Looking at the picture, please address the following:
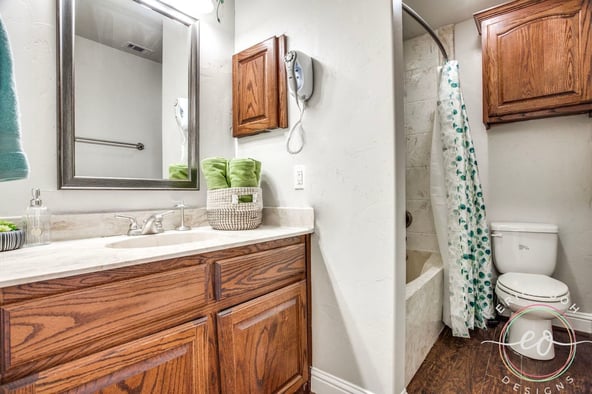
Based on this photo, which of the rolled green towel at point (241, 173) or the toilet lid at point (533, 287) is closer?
the rolled green towel at point (241, 173)

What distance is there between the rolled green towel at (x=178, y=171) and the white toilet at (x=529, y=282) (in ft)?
6.81

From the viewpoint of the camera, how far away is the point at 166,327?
2.77ft

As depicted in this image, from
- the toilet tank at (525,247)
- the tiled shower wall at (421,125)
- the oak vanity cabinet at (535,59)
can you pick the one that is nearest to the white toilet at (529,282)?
the toilet tank at (525,247)

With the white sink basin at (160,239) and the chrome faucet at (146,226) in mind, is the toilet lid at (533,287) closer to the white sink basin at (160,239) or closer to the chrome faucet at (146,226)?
the white sink basin at (160,239)

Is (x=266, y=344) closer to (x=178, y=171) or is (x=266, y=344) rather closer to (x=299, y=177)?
(x=299, y=177)

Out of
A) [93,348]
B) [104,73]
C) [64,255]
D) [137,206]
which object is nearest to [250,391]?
[93,348]

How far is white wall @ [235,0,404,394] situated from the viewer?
1.20 metres

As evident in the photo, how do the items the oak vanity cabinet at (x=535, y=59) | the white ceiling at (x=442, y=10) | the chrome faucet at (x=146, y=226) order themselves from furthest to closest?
the white ceiling at (x=442, y=10) < the oak vanity cabinet at (x=535, y=59) < the chrome faucet at (x=146, y=226)

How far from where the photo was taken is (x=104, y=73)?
49.9 inches

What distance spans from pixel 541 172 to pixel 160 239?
2.65 meters

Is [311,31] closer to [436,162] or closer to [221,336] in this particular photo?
[436,162]

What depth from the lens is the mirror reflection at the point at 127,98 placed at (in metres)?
1.19

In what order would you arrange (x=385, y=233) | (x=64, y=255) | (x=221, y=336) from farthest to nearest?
(x=385, y=233), (x=221, y=336), (x=64, y=255)

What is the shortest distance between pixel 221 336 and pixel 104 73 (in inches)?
48.9
